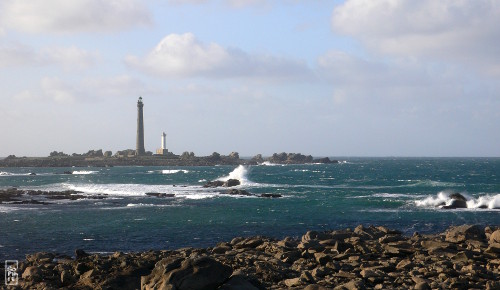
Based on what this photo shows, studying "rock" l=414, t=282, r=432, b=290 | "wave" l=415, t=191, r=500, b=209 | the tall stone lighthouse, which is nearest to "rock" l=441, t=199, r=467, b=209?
"wave" l=415, t=191, r=500, b=209

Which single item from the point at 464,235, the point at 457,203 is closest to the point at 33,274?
the point at 464,235

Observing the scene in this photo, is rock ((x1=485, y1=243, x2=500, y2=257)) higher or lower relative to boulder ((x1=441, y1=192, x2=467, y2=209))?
higher

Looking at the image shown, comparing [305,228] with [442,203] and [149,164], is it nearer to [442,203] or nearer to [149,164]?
[442,203]

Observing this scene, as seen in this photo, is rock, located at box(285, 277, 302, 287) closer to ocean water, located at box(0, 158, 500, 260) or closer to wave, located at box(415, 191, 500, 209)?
ocean water, located at box(0, 158, 500, 260)

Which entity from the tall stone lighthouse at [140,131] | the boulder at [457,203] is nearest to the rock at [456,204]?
the boulder at [457,203]

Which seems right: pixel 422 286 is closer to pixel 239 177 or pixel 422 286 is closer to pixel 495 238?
pixel 495 238

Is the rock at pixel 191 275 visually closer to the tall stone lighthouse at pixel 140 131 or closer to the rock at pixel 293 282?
the rock at pixel 293 282

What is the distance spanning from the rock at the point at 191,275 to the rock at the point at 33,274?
6.23 metres

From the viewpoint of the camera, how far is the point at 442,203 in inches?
2073

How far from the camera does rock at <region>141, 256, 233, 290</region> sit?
47.6 feet

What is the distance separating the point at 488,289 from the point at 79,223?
32.5 m

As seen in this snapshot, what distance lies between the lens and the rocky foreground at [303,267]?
1536 cm

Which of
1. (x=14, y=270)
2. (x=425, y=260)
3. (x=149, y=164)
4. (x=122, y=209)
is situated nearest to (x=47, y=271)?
(x=14, y=270)

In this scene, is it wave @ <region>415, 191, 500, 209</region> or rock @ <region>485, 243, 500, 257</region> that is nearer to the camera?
rock @ <region>485, 243, 500, 257</region>
